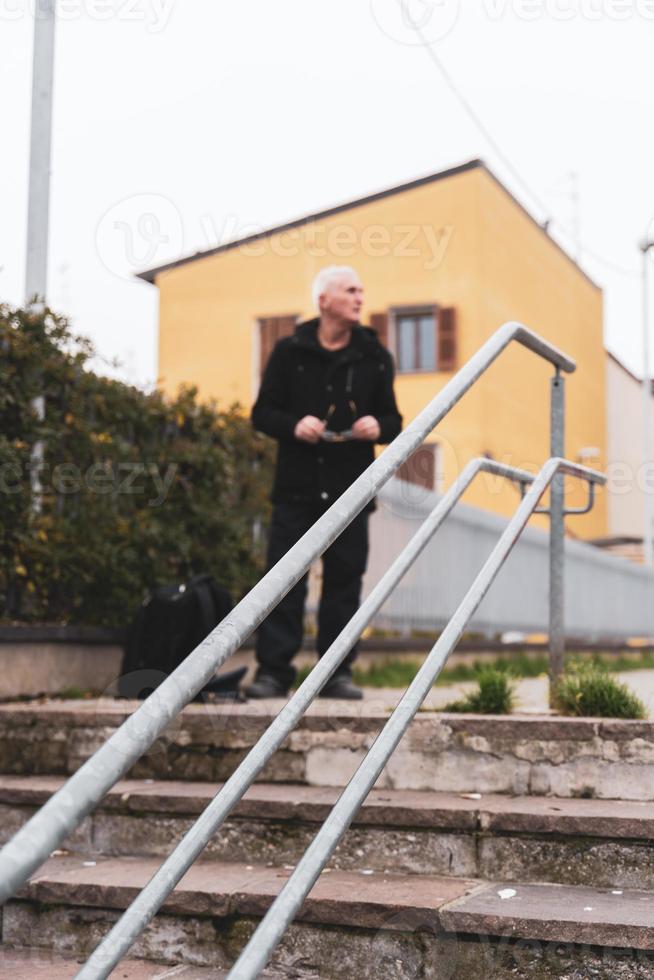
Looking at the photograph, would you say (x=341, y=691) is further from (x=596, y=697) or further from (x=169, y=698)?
(x=169, y=698)

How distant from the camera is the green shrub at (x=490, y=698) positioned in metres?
3.97

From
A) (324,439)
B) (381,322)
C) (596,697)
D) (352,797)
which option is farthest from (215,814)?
(381,322)

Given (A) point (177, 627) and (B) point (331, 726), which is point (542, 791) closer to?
(B) point (331, 726)

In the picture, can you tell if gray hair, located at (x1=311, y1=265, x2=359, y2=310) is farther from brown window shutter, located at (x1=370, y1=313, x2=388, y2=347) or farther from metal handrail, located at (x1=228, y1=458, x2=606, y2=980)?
brown window shutter, located at (x1=370, y1=313, x2=388, y2=347)

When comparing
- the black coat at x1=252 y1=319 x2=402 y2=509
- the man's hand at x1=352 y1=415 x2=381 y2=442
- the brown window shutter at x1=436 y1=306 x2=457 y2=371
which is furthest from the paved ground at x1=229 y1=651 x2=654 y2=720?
the brown window shutter at x1=436 y1=306 x2=457 y2=371

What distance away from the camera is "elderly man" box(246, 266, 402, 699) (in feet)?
15.8

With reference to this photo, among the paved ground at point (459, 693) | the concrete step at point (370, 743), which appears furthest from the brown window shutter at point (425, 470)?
the concrete step at point (370, 743)

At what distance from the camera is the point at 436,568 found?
33.7 ft

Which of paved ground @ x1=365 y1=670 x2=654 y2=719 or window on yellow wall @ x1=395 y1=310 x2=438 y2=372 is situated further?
window on yellow wall @ x1=395 y1=310 x2=438 y2=372

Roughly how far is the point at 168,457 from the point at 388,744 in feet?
12.6

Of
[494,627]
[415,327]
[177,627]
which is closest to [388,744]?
[177,627]

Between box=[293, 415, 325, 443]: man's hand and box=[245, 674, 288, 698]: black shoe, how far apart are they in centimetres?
94

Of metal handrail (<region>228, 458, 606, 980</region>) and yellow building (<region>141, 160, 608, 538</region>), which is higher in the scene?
yellow building (<region>141, 160, 608, 538</region>)

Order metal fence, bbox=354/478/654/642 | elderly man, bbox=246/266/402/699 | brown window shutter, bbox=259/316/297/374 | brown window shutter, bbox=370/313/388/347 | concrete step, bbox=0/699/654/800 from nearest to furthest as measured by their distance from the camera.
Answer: concrete step, bbox=0/699/654/800
elderly man, bbox=246/266/402/699
metal fence, bbox=354/478/654/642
brown window shutter, bbox=370/313/388/347
brown window shutter, bbox=259/316/297/374
